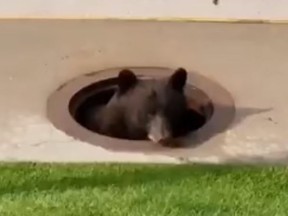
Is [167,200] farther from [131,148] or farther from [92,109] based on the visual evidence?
[92,109]

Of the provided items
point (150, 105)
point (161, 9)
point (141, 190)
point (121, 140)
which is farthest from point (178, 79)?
point (161, 9)

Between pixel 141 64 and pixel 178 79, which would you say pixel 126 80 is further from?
pixel 141 64

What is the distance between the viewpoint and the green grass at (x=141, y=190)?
10.4 feet

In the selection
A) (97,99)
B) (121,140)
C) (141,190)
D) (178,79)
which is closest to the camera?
(141,190)

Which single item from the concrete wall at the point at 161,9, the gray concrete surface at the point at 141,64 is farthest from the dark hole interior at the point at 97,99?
the concrete wall at the point at 161,9

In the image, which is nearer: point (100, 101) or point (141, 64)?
point (100, 101)

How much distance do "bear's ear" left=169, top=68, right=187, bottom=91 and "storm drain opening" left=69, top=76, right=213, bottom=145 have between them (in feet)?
0.44

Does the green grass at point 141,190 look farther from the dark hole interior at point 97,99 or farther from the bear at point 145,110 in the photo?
the dark hole interior at point 97,99

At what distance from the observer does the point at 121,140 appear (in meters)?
3.58

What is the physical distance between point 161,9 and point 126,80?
2.92 ft

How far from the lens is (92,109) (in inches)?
151

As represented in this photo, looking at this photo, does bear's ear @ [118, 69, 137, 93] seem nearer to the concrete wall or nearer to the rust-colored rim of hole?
the rust-colored rim of hole

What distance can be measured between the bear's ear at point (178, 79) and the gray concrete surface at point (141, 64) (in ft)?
0.75

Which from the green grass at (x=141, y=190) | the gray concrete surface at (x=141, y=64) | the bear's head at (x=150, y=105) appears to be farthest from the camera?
the bear's head at (x=150, y=105)
